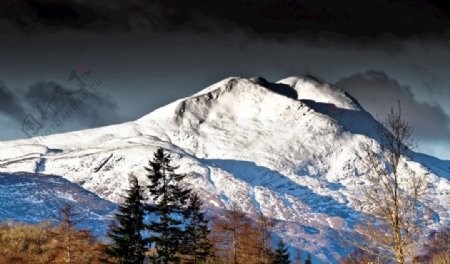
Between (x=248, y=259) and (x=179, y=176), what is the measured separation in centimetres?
1866

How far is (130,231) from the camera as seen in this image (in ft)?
165

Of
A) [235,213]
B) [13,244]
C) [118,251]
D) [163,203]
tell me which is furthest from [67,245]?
[235,213]

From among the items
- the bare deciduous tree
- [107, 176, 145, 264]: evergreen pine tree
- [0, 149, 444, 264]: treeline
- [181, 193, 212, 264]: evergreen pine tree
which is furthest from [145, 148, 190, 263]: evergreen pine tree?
the bare deciduous tree

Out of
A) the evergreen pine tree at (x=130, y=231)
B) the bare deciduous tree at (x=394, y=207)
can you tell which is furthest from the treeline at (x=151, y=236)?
the bare deciduous tree at (x=394, y=207)

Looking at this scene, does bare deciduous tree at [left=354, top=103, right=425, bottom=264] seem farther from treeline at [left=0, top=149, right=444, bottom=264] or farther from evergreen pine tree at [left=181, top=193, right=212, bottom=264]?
evergreen pine tree at [left=181, top=193, right=212, bottom=264]

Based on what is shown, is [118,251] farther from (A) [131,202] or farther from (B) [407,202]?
(B) [407,202]

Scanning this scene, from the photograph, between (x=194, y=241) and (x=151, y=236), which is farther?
(x=194, y=241)

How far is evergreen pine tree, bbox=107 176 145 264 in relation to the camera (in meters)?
49.7

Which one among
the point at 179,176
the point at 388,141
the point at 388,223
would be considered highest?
the point at 179,176

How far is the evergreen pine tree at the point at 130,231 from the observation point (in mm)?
49656

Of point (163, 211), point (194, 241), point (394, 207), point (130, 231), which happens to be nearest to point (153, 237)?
point (130, 231)

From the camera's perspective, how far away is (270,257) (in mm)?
73750

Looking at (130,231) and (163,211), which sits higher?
(163,211)

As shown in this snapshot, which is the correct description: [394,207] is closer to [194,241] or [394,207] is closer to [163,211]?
[163,211]
